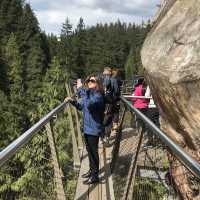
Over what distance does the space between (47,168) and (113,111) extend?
5.07 m

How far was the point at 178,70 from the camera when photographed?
554cm

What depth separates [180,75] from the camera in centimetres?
548

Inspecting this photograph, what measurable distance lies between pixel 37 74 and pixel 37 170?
86707 mm

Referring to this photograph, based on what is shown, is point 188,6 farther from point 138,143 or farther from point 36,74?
point 36,74

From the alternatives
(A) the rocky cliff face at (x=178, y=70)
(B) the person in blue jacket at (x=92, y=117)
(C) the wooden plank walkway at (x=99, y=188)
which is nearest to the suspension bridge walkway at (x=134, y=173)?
(C) the wooden plank walkway at (x=99, y=188)

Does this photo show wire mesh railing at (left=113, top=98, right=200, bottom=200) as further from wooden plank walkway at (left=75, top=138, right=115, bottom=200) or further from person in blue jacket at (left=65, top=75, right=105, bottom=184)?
person in blue jacket at (left=65, top=75, right=105, bottom=184)

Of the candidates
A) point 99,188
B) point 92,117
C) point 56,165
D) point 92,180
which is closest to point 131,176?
point 56,165

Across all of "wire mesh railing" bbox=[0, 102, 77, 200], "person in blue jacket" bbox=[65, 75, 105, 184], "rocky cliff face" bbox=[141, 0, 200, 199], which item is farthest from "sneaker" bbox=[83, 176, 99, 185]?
"rocky cliff face" bbox=[141, 0, 200, 199]

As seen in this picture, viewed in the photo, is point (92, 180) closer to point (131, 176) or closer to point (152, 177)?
point (152, 177)

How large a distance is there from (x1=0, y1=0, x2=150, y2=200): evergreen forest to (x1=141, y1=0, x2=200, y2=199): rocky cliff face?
1353mm

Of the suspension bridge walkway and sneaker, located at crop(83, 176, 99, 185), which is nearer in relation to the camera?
the suspension bridge walkway

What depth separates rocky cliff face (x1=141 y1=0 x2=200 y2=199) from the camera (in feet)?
17.6

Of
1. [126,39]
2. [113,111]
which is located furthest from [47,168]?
[126,39]

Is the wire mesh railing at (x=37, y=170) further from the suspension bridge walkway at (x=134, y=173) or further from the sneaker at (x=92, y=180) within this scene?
the sneaker at (x=92, y=180)
